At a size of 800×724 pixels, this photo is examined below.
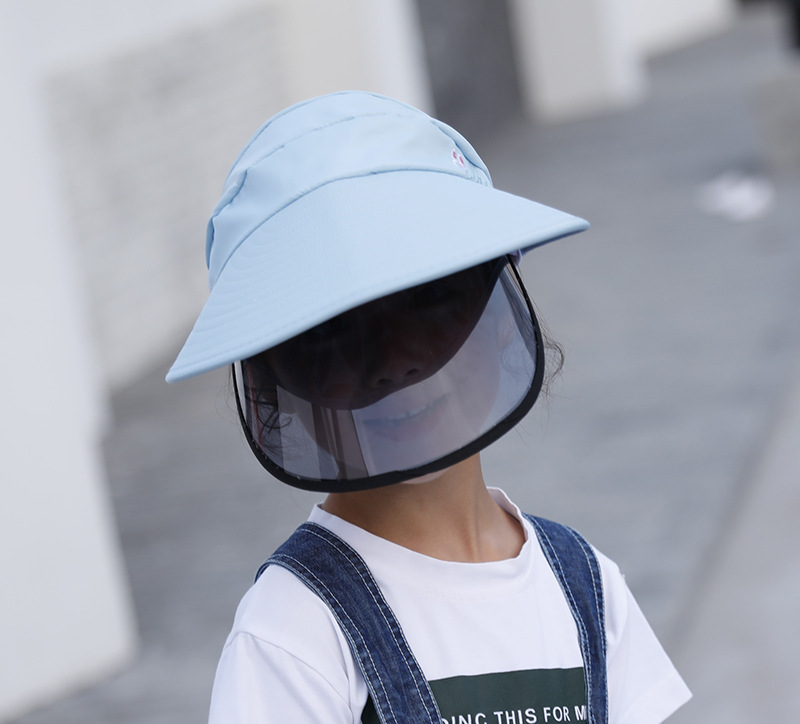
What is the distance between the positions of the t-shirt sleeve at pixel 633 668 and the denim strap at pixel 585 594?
24 mm

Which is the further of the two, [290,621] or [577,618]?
[577,618]

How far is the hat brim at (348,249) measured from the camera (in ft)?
2.98

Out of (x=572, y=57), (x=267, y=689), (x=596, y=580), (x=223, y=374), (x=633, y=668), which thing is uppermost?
(x=267, y=689)

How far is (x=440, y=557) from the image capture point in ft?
3.68

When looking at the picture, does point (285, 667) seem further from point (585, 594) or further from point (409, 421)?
point (585, 594)

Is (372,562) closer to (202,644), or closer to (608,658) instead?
(608,658)

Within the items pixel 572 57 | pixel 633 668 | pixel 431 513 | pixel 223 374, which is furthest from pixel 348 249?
pixel 572 57

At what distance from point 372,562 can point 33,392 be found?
7.17 ft

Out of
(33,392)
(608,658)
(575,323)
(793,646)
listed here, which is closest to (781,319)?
(575,323)

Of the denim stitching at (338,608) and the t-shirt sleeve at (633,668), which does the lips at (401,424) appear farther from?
the t-shirt sleeve at (633,668)

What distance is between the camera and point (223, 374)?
20.9 feet

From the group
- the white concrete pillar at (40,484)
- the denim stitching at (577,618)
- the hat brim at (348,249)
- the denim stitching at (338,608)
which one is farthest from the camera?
the white concrete pillar at (40,484)

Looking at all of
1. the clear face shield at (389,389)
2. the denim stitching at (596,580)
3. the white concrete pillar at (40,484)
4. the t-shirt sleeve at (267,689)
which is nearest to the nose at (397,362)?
the clear face shield at (389,389)

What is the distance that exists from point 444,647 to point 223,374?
5.40 m
